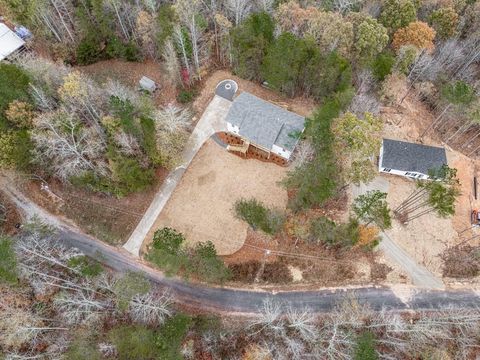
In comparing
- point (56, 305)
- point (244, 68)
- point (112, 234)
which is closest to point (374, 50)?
point (244, 68)

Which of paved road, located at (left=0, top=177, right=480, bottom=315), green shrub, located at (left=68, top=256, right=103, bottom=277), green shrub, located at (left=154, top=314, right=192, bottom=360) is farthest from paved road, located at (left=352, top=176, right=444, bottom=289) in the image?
green shrub, located at (left=68, top=256, right=103, bottom=277)

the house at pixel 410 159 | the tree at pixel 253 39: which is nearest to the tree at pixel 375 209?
the house at pixel 410 159

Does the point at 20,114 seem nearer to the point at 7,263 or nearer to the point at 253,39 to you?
the point at 7,263

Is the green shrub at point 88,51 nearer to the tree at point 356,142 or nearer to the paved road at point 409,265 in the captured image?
the tree at point 356,142

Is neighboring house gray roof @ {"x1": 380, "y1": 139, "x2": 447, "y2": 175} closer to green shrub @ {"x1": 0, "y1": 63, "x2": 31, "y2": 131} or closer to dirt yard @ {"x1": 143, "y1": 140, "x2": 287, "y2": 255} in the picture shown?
dirt yard @ {"x1": 143, "y1": 140, "x2": 287, "y2": 255}

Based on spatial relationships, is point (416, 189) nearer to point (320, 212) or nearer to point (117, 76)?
point (320, 212)

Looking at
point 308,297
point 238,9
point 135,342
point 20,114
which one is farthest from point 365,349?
point 238,9
